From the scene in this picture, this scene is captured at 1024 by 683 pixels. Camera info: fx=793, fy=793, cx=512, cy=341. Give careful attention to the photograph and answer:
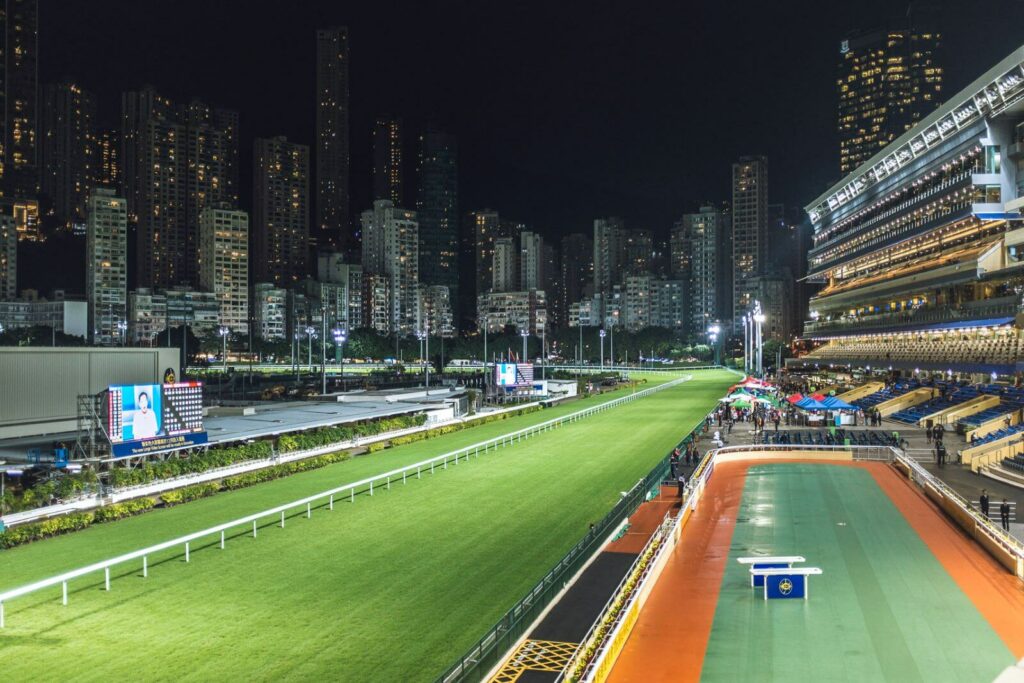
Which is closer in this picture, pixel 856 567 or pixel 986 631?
pixel 986 631

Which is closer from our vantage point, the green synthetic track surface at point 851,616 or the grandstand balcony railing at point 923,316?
the green synthetic track surface at point 851,616

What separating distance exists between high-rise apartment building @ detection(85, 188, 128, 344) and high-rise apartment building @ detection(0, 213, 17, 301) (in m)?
13.2

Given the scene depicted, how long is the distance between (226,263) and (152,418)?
172 metres

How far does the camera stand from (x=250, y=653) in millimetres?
12109

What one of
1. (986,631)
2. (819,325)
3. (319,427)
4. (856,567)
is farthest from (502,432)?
(819,325)

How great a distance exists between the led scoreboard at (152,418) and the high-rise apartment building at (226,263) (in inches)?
6447

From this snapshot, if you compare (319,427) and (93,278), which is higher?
(93,278)

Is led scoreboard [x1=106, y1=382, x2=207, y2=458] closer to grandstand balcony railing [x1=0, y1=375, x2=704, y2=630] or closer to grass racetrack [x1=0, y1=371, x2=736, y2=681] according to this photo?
grass racetrack [x1=0, y1=371, x2=736, y2=681]

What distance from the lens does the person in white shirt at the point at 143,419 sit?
24859 millimetres

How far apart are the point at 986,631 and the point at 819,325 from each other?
7299cm

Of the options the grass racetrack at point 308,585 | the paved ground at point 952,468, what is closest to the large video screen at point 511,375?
the paved ground at point 952,468

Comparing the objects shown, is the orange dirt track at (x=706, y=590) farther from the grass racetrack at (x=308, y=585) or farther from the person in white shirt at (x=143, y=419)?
the person in white shirt at (x=143, y=419)

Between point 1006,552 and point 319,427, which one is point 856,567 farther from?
point 319,427

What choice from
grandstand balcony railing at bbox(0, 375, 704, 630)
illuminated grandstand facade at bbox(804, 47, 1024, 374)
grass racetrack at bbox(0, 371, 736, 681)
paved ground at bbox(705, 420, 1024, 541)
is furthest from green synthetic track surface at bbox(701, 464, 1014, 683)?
illuminated grandstand facade at bbox(804, 47, 1024, 374)
